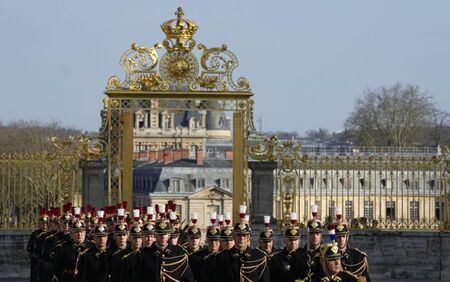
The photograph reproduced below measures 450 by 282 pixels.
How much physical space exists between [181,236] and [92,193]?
757 cm

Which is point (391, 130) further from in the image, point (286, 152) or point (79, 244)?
point (79, 244)

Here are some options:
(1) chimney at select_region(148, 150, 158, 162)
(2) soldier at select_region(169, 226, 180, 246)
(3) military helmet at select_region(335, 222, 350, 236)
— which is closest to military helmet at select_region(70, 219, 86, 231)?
(2) soldier at select_region(169, 226, 180, 246)

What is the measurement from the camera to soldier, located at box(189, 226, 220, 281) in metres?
19.6

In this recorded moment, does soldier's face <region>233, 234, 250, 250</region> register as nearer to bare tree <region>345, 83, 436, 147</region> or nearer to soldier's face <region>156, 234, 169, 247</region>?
soldier's face <region>156, 234, 169, 247</region>

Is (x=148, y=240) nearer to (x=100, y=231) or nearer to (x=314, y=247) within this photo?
(x=100, y=231)

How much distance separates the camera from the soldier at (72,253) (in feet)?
70.2

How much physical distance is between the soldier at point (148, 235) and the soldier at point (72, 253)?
6.98 feet

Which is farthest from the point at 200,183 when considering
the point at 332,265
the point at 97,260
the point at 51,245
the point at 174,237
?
the point at 332,265

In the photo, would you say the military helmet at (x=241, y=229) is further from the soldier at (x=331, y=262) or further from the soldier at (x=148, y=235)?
the soldier at (x=331, y=262)

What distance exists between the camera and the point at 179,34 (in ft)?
96.5

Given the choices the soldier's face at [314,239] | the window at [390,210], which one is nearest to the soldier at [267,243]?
the soldier's face at [314,239]

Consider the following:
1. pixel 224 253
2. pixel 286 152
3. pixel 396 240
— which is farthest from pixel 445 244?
pixel 224 253

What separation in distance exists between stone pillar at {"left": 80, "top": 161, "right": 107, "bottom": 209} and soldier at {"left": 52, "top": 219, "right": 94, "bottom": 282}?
24.5 ft

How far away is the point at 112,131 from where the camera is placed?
2973 centimetres
